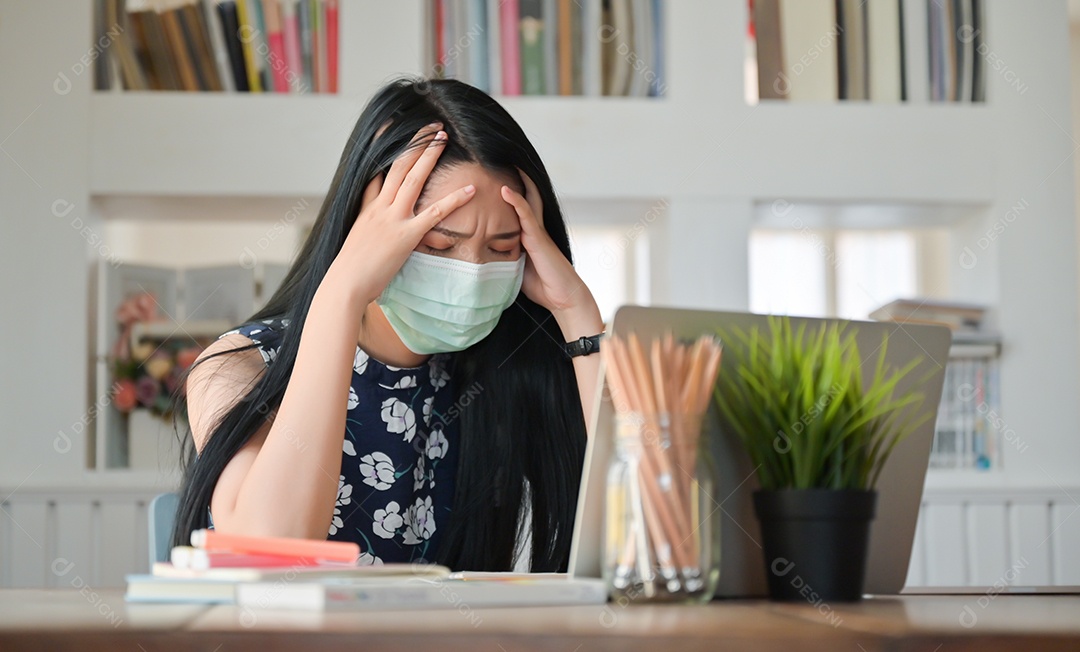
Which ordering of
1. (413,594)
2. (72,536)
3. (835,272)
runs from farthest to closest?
1. (835,272)
2. (72,536)
3. (413,594)

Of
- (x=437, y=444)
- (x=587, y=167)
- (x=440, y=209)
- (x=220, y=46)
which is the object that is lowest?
(x=437, y=444)

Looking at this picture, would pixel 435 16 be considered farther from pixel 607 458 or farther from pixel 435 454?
pixel 607 458

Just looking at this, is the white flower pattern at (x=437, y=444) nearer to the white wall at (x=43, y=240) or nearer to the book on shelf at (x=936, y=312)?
the white wall at (x=43, y=240)

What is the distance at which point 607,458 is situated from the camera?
2.79ft

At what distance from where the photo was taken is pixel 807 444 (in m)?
0.85

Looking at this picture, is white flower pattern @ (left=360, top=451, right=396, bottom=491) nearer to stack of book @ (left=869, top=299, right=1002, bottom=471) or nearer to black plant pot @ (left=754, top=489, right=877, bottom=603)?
black plant pot @ (left=754, top=489, right=877, bottom=603)

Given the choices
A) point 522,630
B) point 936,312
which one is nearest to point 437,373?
point 522,630

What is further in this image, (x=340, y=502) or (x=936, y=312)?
(x=936, y=312)

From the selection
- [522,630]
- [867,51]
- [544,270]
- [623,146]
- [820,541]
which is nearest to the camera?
[522,630]

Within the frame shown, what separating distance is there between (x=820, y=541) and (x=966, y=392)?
2157 mm

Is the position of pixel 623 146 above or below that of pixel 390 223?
above

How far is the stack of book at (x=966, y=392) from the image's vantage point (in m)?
2.79

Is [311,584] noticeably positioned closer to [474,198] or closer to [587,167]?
[474,198]

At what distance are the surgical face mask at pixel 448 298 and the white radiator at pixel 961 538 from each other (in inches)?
58.6
